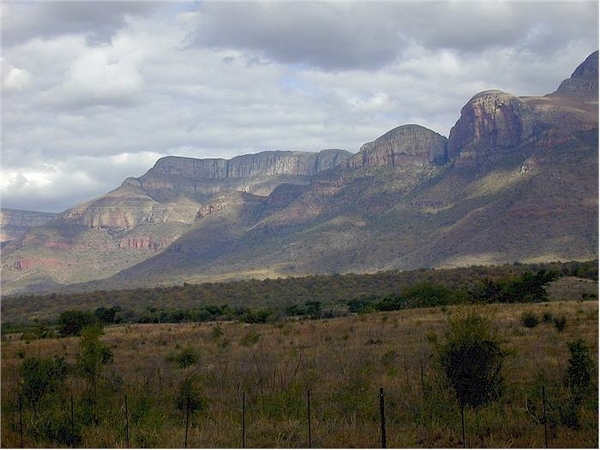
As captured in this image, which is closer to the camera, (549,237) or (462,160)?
(549,237)

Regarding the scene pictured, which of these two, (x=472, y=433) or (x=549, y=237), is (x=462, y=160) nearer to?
(x=549, y=237)

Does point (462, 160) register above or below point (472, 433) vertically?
above

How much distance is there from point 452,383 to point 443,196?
144286mm

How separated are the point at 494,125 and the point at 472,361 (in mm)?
176181

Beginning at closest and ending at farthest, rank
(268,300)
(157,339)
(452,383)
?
(452,383), (157,339), (268,300)

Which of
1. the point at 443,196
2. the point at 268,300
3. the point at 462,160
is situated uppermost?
the point at 462,160

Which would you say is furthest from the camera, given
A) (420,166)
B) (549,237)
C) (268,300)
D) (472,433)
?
(420,166)

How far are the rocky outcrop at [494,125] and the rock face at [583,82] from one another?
1390cm

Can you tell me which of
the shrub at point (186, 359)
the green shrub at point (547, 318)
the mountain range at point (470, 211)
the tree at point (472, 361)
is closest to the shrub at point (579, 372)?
the tree at point (472, 361)

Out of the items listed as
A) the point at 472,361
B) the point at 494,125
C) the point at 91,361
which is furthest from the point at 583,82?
the point at 91,361

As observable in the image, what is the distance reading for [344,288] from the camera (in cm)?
8275

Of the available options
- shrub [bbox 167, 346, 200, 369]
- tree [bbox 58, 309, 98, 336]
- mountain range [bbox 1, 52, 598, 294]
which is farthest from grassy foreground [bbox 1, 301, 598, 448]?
mountain range [bbox 1, 52, 598, 294]

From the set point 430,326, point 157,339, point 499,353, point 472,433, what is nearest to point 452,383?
point 499,353

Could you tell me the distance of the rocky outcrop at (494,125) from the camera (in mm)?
170012
